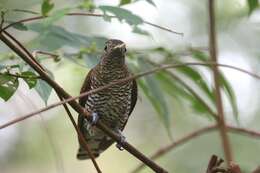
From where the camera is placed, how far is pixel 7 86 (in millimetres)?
2039

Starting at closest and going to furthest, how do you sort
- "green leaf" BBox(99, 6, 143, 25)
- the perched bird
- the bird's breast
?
"green leaf" BBox(99, 6, 143, 25) < the perched bird < the bird's breast

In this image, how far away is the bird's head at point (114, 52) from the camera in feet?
10.7

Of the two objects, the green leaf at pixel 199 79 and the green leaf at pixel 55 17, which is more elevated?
the green leaf at pixel 55 17

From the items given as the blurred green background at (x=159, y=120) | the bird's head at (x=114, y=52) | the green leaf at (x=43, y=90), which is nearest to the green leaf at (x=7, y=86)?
the green leaf at (x=43, y=90)

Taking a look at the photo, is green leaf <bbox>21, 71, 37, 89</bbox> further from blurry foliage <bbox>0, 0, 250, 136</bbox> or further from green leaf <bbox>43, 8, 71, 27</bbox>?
green leaf <bbox>43, 8, 71, 27</bbox>

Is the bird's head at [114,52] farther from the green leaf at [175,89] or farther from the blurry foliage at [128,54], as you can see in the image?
the green leaf at [175,89]

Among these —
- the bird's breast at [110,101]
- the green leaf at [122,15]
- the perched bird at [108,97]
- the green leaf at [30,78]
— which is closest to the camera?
the green leaf at [30,78]

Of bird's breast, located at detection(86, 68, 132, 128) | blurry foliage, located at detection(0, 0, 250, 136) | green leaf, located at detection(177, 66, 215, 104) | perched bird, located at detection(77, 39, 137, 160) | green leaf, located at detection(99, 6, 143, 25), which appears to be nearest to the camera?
blurry foliage, located at detection(0, 0, 250, 136)

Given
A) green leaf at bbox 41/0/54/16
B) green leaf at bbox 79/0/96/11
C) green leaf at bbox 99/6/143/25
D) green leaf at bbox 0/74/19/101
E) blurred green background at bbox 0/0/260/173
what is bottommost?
blurred green background at bbox 0/0/260/173

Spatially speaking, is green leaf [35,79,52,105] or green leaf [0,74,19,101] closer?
green leaf [0,74,19,101]

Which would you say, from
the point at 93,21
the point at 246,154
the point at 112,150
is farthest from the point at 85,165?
the point at 246,154

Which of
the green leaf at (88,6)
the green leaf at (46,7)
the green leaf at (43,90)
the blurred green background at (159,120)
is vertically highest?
the green leaf at (46,7)

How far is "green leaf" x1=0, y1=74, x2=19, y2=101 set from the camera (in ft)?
6.63

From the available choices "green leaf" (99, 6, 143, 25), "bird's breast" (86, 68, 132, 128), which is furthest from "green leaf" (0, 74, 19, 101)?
"bird's breast" (86, 68, 132, 128)
